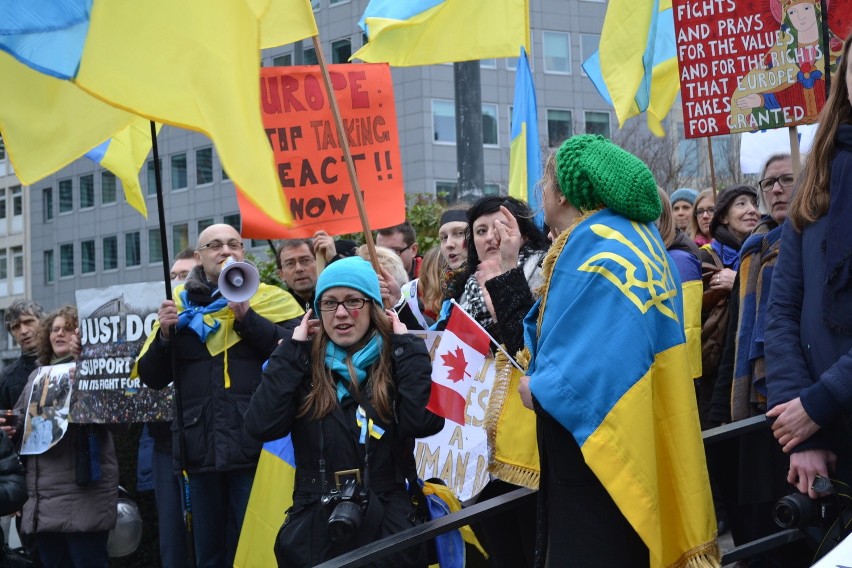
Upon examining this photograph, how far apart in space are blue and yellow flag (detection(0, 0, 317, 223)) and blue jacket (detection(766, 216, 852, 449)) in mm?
1688

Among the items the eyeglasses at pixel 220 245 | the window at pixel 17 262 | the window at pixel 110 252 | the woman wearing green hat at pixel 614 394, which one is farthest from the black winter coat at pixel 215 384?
the window at pixel 17 262

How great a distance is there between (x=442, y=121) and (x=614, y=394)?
41.6 m

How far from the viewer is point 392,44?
800 cm

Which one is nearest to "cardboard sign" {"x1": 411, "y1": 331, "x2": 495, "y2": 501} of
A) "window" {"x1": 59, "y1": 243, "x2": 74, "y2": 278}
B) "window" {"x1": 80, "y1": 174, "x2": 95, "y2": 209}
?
"window" {"x1": 80, "y1": 174, "x2": 95, "y2": 209}

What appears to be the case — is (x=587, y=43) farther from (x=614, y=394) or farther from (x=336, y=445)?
(x=614, y=394)

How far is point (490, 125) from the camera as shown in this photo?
148 ft

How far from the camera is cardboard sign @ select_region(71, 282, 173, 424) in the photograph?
7.50m

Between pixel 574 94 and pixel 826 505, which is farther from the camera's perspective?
pixel 574 94

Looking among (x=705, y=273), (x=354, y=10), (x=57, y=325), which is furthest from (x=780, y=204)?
(x=354, y=10)

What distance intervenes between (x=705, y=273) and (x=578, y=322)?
8.47 ft

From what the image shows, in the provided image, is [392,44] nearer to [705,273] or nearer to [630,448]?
[705,273]

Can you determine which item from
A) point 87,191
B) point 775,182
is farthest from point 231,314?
point 87,191

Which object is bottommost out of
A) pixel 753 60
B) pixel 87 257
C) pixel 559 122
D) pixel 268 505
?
pixel 268 505

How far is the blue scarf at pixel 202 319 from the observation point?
21.8 ft
